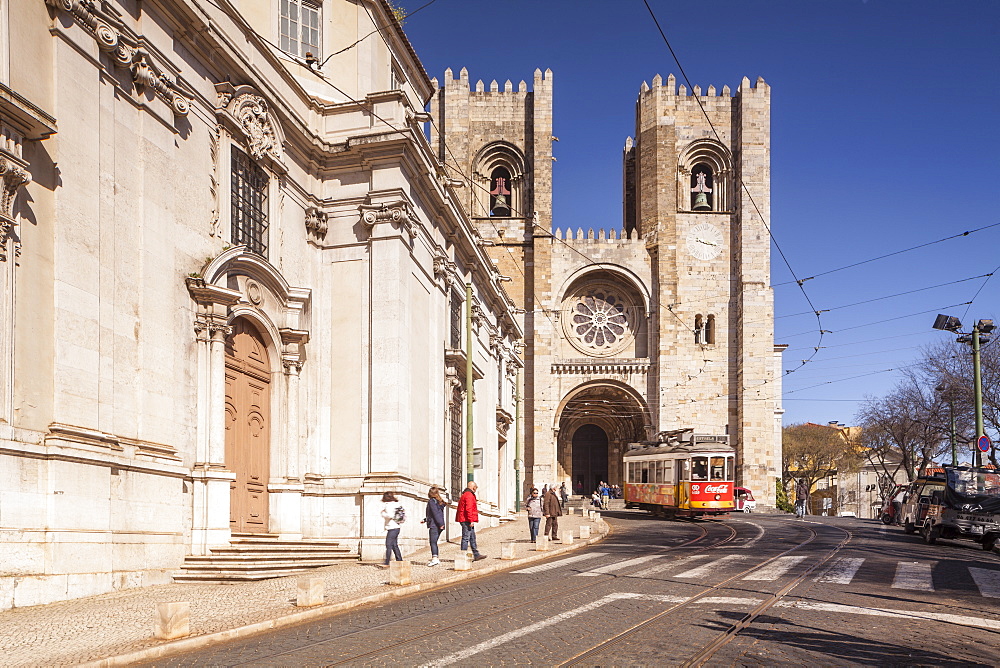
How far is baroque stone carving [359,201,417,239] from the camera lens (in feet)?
62.3

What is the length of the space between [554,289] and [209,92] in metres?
37.5

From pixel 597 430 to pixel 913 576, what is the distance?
43512 mm

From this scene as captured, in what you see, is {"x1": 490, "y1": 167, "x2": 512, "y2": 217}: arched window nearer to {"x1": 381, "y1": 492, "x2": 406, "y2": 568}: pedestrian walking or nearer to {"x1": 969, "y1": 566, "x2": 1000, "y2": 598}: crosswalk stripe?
{"x1": 381, "y1": 492, "x2": 406, "y2": 568}: pedestrian walking

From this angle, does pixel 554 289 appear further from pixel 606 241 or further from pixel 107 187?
pixel 107 187

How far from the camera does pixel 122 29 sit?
510 inches

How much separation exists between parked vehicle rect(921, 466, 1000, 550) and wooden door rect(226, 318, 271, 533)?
50.5 feet

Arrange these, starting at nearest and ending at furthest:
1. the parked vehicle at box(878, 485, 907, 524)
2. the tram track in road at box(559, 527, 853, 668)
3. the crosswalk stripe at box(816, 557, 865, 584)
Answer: the tram track in road at box(559, 527, 853, 668), the crosswalk stripe at box(816, 557, 865, 584), the parked vehicle at box(878, 485, 907, 524)

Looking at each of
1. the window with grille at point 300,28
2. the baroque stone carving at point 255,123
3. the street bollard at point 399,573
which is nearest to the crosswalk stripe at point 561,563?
the street bollard at point 399,573

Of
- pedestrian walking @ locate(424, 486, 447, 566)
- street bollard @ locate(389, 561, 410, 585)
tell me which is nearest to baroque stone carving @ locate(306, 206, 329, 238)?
pedestrian walking @ locate(424, 486, 447, 566)

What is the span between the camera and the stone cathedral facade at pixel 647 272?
50375mm

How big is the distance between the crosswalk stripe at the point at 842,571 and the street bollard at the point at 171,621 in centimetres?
891

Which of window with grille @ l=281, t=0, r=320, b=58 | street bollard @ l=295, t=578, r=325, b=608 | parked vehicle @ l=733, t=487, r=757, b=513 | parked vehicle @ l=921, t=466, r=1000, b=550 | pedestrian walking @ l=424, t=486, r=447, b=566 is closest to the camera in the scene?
street bollard @ l=295, t=578, r=325, b=608

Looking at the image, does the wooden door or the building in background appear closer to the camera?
the building in background

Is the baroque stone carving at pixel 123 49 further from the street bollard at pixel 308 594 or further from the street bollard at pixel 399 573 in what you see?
the street bollard at pixel 399 573
